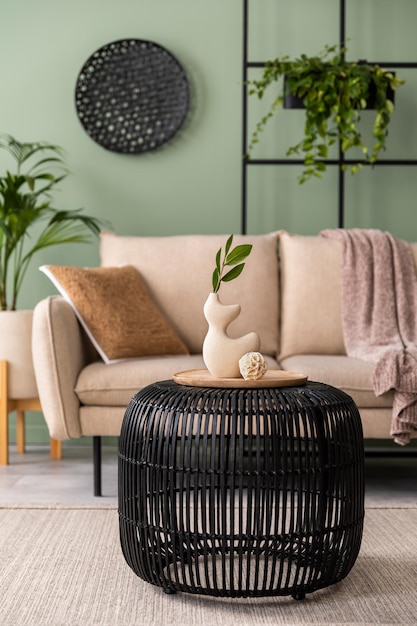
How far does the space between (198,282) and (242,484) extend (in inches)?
68.9

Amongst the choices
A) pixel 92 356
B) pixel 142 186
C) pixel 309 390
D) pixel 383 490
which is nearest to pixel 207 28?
pixel 142 186

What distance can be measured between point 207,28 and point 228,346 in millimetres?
2454

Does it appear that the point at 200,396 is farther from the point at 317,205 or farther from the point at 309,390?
the point at 317,205

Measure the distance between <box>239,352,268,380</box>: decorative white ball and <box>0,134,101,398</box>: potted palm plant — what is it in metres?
1.74

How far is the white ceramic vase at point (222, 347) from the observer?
197 cm

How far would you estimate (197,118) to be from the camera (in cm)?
400

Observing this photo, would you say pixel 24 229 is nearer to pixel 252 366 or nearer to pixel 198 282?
pixel 198 282

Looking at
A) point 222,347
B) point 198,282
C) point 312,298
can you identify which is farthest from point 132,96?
point 222,347

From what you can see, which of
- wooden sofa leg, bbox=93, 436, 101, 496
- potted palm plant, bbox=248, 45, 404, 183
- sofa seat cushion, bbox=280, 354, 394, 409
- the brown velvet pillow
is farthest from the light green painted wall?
sofa seat cushion, bbox=280, 354, 394, 409

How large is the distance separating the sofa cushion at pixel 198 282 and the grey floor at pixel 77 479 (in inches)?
25.8

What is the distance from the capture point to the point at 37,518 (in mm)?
2604

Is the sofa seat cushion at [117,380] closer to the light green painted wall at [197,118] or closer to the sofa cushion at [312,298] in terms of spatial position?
the sofa cushion at [312,298]

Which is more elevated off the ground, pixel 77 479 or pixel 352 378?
pixel 352 378

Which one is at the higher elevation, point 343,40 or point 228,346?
point 343,40
